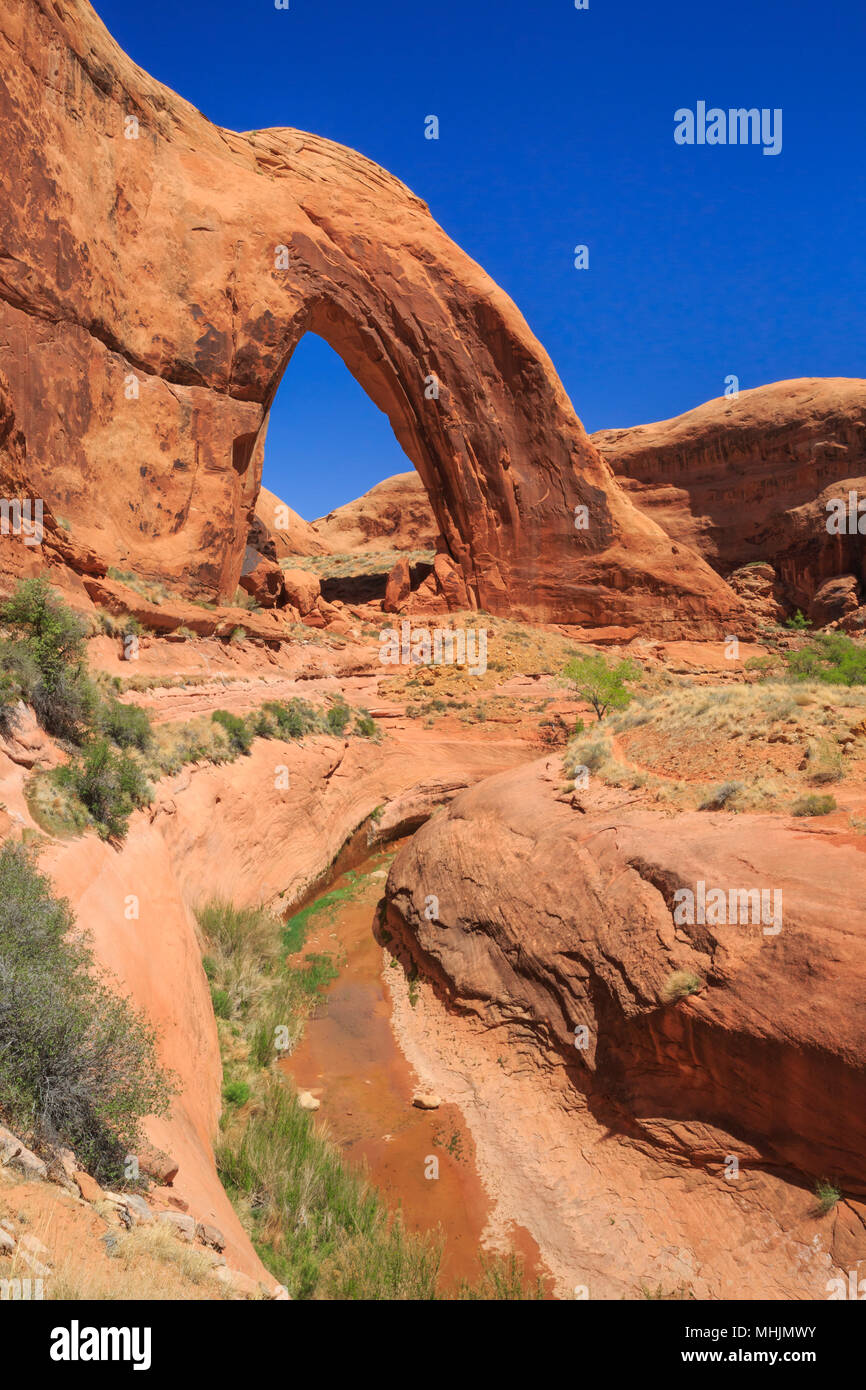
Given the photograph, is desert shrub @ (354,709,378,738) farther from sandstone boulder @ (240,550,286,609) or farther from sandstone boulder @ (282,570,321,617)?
sandstone boulder @ (282,570,321,617)

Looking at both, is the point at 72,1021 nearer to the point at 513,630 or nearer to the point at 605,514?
the point at 513,630

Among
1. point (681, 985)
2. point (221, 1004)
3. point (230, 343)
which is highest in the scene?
point (230, 343)

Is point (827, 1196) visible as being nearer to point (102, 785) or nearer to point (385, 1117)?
point (385, 1117)

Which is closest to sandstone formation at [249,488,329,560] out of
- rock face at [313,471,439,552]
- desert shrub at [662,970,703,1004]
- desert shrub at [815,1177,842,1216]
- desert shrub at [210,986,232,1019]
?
rock face at [313,471,439,552]

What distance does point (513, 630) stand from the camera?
28891mm

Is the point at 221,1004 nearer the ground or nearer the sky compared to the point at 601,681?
nearer the ground

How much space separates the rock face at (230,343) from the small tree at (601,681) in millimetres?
6101

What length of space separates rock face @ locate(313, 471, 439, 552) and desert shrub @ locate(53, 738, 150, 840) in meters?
53.2

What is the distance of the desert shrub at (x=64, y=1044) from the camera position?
4.00m

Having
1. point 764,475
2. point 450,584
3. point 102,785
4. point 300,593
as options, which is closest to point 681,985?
point 102,785

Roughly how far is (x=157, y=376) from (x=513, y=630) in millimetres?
14931

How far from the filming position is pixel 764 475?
42.5m

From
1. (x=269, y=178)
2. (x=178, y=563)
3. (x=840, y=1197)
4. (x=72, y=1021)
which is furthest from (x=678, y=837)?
(x=269, y=178)

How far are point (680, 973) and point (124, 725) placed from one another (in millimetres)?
7425
